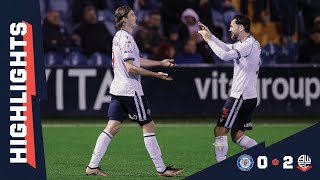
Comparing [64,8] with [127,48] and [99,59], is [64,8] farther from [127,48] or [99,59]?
[127,48]

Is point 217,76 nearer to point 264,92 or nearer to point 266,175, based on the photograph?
point 264,92

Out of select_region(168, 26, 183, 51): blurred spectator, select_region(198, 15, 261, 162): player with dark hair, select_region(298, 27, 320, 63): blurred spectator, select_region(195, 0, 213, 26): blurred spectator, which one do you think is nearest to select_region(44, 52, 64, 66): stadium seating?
select_region(168, 26, 183, 51): blurred spectator

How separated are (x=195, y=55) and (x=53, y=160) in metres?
7.69

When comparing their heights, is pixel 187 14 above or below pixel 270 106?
above

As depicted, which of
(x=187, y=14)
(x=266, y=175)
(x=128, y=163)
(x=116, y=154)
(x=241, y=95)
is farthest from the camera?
(x=187, y=14)

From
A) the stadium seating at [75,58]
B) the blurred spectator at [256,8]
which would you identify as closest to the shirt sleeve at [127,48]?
the stadium seating at [75,58]

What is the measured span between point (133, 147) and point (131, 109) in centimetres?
362

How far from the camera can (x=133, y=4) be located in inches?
930

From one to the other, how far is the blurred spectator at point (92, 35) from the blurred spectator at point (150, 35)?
0.65 meters

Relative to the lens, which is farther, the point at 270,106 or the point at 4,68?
the point at 270,106

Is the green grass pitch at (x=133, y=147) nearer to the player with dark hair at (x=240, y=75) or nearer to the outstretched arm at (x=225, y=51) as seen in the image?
the player with dark hair at (x=240, y=75)

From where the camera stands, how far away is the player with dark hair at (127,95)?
1285cm

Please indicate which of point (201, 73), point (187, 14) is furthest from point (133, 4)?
point (201, 73)

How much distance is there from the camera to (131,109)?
13016 millimetres
